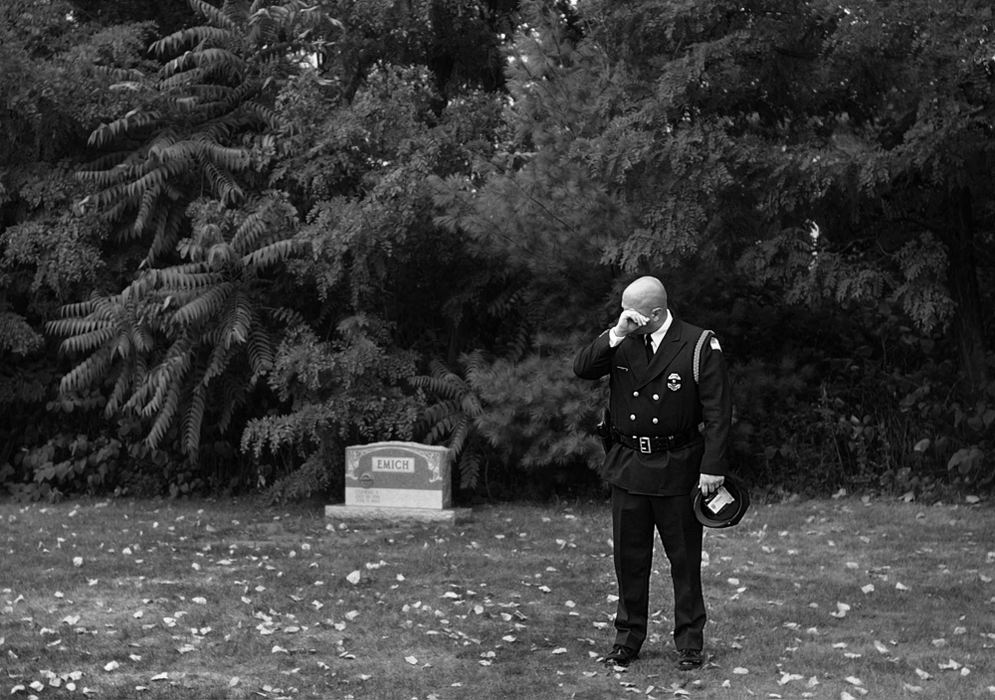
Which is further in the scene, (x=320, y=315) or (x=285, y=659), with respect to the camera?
(x=320, y=315)

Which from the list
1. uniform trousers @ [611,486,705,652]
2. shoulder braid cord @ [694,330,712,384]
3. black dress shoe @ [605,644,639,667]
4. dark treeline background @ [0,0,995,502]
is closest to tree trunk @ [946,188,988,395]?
dark treeline background @ [0,0,995,502]

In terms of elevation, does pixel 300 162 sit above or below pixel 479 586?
above

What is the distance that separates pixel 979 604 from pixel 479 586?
3199 mm

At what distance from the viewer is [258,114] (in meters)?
12.1

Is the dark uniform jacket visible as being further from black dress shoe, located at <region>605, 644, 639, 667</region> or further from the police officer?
black dress shoe, located at <region>605, 644, 639, 667</region>

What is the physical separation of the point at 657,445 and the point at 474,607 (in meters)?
1.98

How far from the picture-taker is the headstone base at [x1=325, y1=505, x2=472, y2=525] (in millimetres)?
10289

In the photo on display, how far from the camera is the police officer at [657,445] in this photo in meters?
5.96

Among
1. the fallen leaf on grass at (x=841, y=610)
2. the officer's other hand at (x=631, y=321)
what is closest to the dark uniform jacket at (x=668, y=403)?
the officer's other hand at (x=631, y=321)

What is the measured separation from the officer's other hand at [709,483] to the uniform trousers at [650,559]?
193 mm

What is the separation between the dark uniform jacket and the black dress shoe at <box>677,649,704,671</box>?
0.83 m

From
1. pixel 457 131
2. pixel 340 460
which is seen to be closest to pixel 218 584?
pixel 340 460

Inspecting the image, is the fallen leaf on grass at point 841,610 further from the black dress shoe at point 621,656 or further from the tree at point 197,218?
the tree at point 197,218

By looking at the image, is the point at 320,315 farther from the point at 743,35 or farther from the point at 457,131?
the point at 743,35
